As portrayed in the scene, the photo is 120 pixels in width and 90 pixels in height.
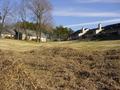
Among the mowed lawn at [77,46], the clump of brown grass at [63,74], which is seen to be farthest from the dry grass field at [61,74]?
the mowed lawn at [77,46]

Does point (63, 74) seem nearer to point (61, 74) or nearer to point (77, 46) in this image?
point (61, 74)

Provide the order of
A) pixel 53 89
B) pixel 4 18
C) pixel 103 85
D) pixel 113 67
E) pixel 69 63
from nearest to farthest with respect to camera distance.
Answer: pixel 53 89, pixel 103 85, pixel 113 67, pixel 69 63, pixel 4 18

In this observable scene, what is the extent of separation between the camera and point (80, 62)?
1884 cm

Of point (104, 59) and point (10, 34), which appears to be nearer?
point (104, 59)

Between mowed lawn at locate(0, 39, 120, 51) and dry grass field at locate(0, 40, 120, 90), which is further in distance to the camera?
mowed lawn at locate(0, 39, 120, 51)

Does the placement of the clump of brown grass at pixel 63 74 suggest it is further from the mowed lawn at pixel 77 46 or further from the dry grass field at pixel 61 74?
the mowed lawn at pixel 77 46

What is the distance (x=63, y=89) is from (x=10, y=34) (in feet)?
300

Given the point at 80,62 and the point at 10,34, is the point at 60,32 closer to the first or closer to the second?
the point at 10,34

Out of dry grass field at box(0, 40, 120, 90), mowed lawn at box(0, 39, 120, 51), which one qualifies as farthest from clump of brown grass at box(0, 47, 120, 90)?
mowed lawn at box(0, 39, 120, 51)

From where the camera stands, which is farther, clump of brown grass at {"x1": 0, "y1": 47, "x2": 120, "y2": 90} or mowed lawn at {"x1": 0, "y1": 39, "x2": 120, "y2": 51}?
mowed lawn at {"x1": 0, "y1": 39, "x2": 120, "y2": 51}

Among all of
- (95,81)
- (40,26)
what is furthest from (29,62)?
(40,26)

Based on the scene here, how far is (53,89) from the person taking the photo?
11883mm

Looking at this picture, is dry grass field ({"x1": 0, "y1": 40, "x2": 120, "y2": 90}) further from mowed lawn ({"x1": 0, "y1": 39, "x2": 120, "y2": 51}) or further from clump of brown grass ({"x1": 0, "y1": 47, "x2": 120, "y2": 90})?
mowed lawn ({"x1": 0, "y1": 39, "x2": 120, "y2": 51})

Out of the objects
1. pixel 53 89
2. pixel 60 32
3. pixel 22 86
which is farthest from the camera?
pixel 60 32
